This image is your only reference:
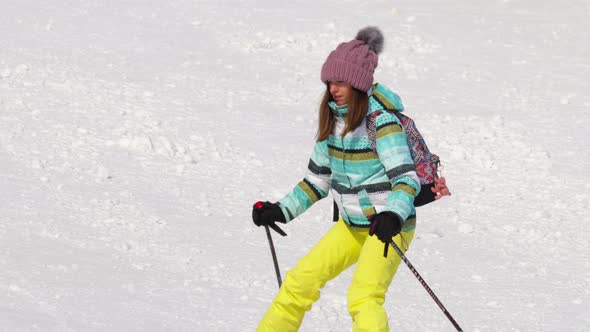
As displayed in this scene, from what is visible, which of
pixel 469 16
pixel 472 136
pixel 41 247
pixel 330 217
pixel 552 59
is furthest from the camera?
pixel 469 16

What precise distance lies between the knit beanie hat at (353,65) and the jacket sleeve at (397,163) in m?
0.23

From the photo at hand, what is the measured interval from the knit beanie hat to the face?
3cm

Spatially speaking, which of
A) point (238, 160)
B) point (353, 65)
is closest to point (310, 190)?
point (353, 65)

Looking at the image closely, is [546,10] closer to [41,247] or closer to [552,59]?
[552,59]

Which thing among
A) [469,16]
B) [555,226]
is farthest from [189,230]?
[469,16]

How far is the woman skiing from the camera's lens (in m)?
4.75

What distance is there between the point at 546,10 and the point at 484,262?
1132cm

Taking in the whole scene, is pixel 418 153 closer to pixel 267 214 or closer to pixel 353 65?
pixel 353 65

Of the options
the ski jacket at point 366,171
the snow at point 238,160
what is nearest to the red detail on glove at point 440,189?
the ski jacket at point 366,171

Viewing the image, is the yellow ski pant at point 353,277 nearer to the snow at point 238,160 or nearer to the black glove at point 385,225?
the black glove at point 385,225

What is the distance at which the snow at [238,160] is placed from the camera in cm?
755

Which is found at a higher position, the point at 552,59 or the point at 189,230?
the point at 552,59

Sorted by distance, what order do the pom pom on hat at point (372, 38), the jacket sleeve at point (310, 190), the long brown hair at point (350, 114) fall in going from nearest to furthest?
the long brown hair at point (350, 114) < the pom pom on hat at point (372, 38) < the jacket sleeve at point (310, 190)

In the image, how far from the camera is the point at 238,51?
14.8 meters
